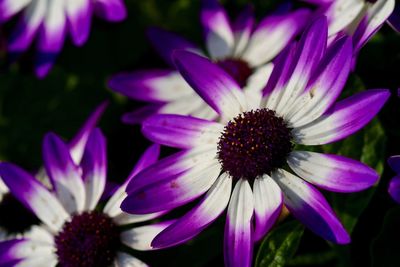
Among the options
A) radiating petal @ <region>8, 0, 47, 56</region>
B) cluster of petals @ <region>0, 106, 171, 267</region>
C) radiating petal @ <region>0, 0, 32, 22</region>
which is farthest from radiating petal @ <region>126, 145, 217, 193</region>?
radiating petal @ <region>0, 0, 32, 22</region>

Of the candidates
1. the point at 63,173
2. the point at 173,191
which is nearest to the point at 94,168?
the point at 63,173

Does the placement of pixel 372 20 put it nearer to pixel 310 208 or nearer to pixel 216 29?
pixel 310 208

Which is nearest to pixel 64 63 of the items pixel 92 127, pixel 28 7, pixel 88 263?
pixel 28 7

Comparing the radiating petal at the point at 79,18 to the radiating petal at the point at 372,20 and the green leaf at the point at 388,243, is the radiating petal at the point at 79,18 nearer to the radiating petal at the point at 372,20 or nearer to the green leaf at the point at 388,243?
the radiating petal at the point at 372,20

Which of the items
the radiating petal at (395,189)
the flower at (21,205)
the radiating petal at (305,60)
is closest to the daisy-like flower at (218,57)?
the flower at (21,205)

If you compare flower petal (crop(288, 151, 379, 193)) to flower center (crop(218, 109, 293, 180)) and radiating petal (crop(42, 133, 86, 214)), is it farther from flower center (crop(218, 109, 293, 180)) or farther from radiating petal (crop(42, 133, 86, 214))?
radiating petal (crop(42, 133, 86, 214))

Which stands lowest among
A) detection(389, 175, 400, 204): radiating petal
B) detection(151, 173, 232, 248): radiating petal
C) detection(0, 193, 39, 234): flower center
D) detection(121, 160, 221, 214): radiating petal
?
detection(0, 193, 39, 234): flower center
